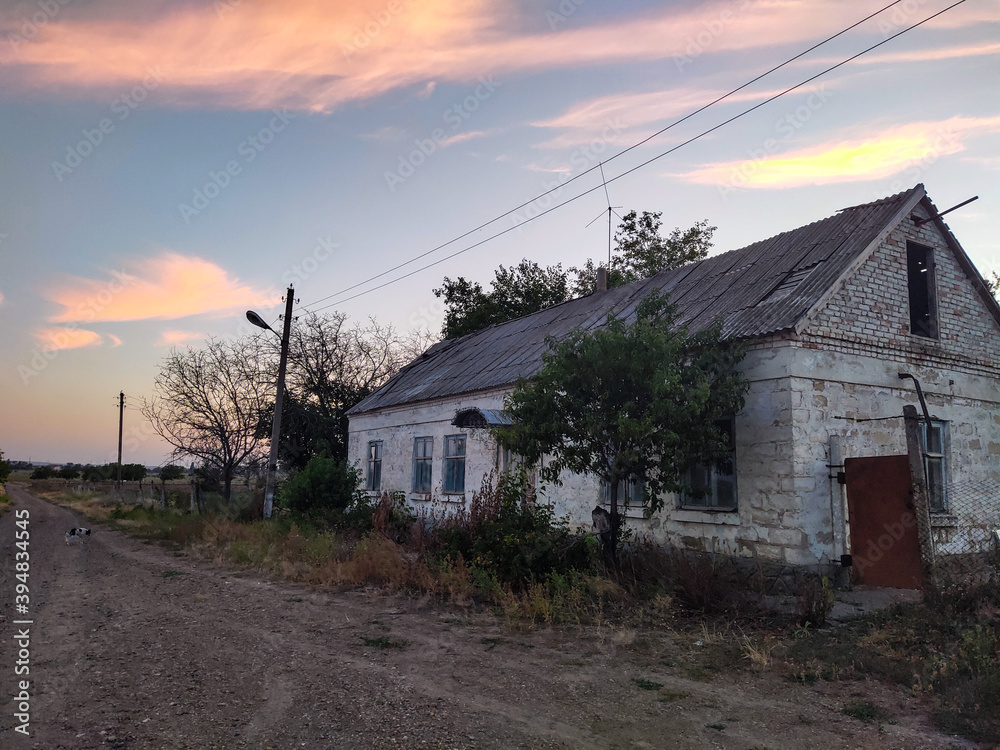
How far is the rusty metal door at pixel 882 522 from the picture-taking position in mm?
8953

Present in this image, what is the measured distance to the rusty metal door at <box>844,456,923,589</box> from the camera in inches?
352

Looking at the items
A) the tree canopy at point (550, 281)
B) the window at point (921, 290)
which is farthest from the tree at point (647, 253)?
the window at point (921, 290)

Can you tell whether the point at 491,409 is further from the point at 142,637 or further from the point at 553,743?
the point at 553,743

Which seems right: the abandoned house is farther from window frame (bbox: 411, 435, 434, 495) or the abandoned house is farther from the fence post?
window frame (bbox: 411, 435, 434, 495)

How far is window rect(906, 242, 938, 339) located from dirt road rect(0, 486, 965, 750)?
779cm

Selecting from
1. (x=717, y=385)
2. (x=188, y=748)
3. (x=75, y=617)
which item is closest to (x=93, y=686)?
(x=188, y=748)

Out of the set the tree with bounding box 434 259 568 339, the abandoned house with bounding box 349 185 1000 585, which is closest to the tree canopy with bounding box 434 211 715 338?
the tree with bounding box 434 259 568 339

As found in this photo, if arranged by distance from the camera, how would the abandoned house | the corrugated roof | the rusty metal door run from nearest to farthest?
the rusty metal door → the abandoned house → the corrugated roof

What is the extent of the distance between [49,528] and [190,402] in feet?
20.4

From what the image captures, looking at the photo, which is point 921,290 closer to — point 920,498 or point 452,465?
point 920,498

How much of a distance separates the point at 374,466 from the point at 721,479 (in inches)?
540

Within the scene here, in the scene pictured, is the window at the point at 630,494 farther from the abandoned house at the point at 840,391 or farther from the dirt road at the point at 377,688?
the dirt road at the point at 377,688

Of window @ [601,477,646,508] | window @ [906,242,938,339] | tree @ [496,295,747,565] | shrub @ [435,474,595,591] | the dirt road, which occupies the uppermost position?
window @ [906,242,938,339]

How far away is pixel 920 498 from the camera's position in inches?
325
